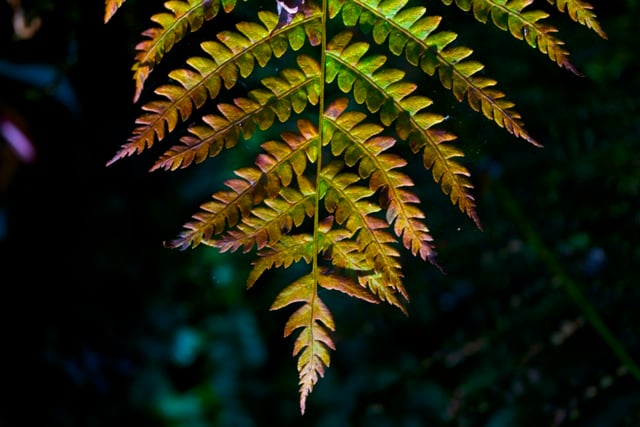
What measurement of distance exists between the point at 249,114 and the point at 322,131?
0.09 meters

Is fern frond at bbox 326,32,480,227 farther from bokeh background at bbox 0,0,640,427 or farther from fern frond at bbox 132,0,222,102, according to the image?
bokeh background at bbox 0,0,640,427

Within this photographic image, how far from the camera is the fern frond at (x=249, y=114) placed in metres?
0.77

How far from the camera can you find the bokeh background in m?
1.92

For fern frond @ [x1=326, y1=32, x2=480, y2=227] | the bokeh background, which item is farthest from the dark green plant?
the bokeh background

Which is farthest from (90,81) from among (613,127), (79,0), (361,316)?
(613,127)

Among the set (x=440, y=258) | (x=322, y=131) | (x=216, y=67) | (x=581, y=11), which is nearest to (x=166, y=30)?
(x=216, y=67)

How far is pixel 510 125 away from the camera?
30.3 inches

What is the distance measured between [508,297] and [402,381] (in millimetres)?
400

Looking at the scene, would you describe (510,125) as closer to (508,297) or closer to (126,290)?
(508,297)

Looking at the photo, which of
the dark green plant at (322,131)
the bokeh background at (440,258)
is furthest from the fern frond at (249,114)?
the bokeh background at (440,258)

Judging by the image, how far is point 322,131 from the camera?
827 millimetres

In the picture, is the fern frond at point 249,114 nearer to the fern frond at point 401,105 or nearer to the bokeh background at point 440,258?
the fern frond at point 401,105

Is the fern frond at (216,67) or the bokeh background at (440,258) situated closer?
the fern frond at (216,67)

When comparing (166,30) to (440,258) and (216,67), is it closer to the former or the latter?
(216,67)
